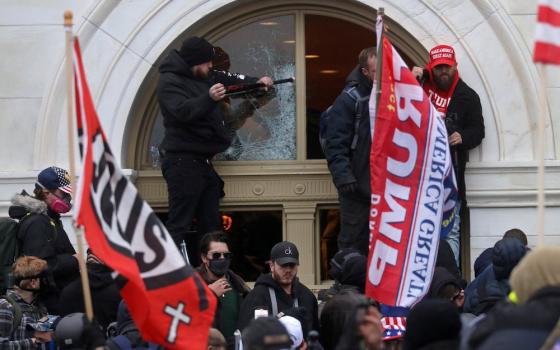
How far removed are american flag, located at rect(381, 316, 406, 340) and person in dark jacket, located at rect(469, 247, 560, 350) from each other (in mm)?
2519

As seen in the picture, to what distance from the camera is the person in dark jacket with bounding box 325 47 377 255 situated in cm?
1151

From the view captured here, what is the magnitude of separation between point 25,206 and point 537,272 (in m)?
5.12

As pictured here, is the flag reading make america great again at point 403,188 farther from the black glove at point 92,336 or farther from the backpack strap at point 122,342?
the black glove at point 92,336

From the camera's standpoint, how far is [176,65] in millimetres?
11484

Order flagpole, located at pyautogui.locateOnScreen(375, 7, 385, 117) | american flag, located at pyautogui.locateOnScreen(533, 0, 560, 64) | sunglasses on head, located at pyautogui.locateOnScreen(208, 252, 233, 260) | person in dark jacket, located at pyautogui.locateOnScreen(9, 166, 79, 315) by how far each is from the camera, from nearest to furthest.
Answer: american flag, located at pyautogui.locateOnScreen(533, 0, 560, 64)
flagpole, located at pyautogui.locateOnScreen(375, 7, 385, 117)
sunglasses on head, located at pyautogui.locateOnScreen(208, 252, 233, 260)
person in dark jacket, located at pyautogui.locateOnScreen(9, 166, 79, 315)

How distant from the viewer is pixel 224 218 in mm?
12547

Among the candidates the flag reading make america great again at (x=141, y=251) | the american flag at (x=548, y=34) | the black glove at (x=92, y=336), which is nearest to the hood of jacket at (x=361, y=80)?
the american flag at (x=548, y=34)

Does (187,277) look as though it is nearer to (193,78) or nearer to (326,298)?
(326,298)

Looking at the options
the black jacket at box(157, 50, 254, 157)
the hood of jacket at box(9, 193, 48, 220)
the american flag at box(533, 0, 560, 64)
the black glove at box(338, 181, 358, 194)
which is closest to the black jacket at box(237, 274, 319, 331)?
the black glove at box(338, 181, 358, 194)

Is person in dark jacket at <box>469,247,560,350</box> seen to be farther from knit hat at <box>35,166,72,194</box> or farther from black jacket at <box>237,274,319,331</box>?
knit hat at <box>35,166,72,194</box>

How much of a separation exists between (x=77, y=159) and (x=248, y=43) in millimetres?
1729

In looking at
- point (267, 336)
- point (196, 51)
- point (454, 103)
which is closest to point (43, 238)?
point (196, 51)

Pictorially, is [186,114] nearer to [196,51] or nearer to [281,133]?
[196,51]

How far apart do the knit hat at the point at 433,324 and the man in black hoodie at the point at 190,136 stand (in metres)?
4.46
